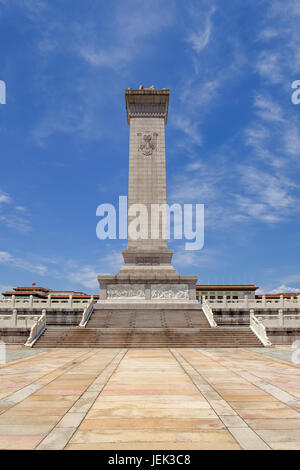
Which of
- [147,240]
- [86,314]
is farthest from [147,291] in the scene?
[86,314]

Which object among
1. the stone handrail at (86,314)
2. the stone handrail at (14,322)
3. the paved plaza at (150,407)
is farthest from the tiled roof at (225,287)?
the paved plaza at (150,407)

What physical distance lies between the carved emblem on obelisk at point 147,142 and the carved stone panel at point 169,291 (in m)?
15.2

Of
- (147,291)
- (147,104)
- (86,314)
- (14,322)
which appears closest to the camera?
(14,322)

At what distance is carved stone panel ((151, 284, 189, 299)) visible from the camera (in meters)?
28.9

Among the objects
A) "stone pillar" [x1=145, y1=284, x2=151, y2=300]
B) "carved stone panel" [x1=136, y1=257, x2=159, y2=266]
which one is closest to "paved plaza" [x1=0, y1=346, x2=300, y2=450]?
"stone pillar" [x1=145, y1=284, x2=151, y2=300]

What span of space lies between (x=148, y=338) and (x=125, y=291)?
401 inches

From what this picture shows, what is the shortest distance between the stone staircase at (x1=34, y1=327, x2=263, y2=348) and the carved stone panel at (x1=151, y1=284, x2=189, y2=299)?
863 cm

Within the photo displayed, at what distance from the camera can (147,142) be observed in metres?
35.6

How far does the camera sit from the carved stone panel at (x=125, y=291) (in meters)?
28.7

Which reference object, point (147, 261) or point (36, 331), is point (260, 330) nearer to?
point (36, 331)

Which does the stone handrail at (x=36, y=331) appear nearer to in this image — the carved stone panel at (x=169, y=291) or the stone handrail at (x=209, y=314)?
the carved stone panel at (x=169, y=291)

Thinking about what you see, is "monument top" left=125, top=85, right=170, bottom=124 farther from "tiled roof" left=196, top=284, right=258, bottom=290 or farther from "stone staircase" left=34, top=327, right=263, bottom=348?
"tiled roof" left=196, top=284, right=258, bottom=290
